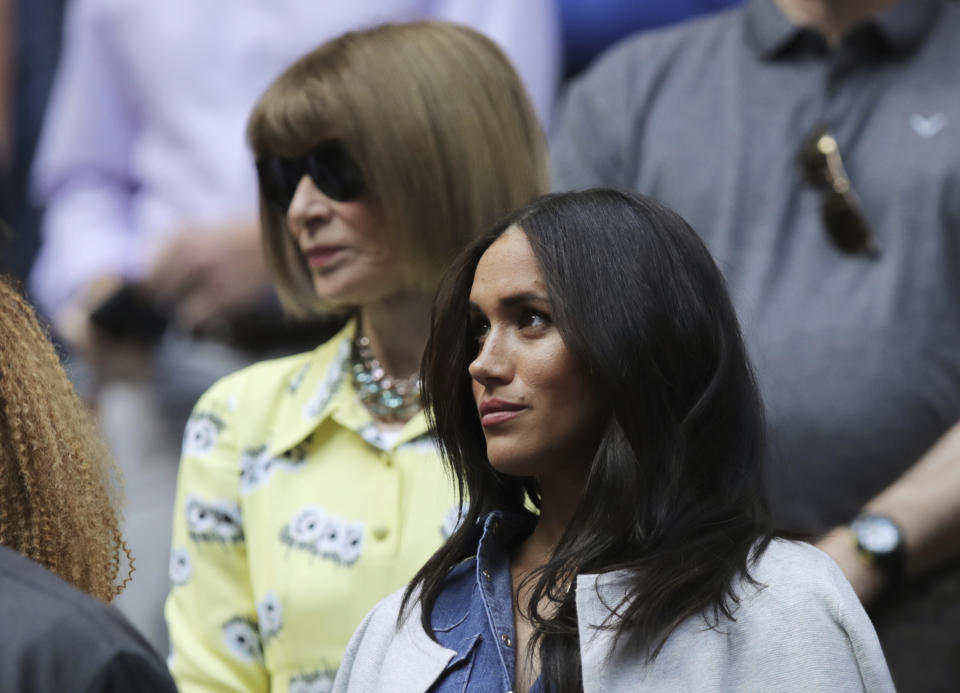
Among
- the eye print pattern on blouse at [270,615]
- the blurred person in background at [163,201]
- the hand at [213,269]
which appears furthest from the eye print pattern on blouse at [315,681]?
the hand at [213,269]

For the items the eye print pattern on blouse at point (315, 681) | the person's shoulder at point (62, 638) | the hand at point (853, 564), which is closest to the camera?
the person's shoulder at point (62, 638)

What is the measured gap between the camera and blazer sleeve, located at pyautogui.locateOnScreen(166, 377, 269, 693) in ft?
10.4

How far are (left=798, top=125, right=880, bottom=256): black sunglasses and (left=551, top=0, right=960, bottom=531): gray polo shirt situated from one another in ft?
0.09

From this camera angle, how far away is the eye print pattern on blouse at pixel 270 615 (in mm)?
3062

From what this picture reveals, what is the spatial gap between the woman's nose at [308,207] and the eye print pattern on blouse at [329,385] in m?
0.29

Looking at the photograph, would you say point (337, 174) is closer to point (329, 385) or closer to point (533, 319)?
point (329, 385)

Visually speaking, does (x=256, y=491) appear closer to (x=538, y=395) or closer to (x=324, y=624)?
(x=324, y=624)

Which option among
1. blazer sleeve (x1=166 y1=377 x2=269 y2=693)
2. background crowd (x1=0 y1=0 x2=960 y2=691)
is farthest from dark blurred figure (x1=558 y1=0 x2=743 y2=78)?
blazer sleeve (x1=166 y1=377 x2=269 y2=693)

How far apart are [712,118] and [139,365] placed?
1941mm

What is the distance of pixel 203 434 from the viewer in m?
3.32

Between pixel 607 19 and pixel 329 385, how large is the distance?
1946mm

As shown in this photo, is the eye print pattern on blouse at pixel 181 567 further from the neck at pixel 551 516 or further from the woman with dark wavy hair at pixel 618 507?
→ the neck at pixel 551 516

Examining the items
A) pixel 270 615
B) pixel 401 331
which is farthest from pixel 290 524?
pixel 401 331

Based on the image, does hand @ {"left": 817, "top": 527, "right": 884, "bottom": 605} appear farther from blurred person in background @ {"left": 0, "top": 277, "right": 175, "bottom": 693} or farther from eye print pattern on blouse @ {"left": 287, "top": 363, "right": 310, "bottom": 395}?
blurred person in background @ {"left": 0, "top": 277, "right": 175, "bottom": 693}
